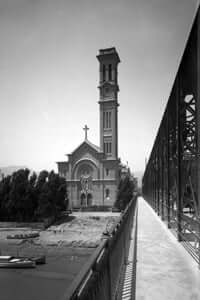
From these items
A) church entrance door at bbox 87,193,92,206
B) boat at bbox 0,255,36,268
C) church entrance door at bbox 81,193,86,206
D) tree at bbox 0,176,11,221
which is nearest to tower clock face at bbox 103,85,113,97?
church entrance door at bbox 87,193,92,206

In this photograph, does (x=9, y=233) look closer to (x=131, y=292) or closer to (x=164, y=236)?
(x=164, y=236)

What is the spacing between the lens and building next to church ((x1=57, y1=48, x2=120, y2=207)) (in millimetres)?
Answer: 41741

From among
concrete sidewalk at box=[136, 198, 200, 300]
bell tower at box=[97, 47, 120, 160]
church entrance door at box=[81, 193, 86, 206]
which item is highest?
bell tower at box=[97, 47, 120, 160]

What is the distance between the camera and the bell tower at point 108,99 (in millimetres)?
44209

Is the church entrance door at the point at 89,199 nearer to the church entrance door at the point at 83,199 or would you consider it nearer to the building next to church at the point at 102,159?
the building next to church at the point at 102,159

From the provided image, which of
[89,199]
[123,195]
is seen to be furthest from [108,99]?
[89,199]

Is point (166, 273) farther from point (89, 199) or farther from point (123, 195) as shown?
point (89, 199)

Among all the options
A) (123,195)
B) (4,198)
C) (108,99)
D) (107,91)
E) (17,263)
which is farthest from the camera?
(107,91)

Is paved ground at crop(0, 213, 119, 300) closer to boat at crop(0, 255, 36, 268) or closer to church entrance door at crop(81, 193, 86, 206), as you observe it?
boat at crop(0, 255, 36, 268)

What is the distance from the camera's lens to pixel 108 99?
44844mm

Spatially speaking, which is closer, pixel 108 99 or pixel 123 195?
pixel 123 195

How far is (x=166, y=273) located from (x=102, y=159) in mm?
38184

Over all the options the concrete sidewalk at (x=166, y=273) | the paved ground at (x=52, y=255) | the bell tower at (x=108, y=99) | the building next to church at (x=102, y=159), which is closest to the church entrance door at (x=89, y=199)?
the building next to church at (x=102, y=159)

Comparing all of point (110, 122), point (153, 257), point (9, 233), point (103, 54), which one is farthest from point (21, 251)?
point (103, 54)
